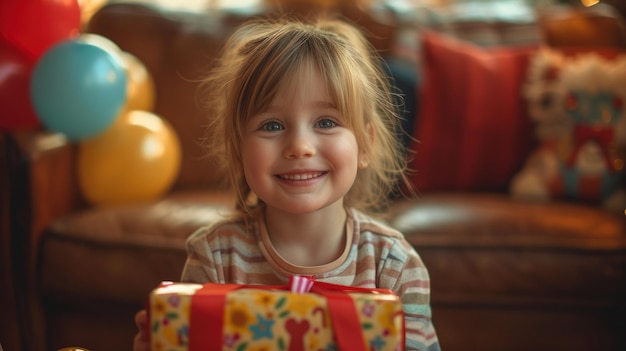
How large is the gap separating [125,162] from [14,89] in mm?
340

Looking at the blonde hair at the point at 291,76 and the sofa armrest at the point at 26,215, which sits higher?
the blonde hair at the point at 291,76

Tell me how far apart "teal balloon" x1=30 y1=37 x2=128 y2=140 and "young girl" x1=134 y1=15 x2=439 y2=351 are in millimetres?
711

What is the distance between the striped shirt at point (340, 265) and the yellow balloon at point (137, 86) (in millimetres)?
956

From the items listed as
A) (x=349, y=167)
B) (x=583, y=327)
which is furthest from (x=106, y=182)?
(x=583, y=327)

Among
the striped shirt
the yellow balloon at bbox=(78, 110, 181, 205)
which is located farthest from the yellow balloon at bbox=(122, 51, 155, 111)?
the striped shirt

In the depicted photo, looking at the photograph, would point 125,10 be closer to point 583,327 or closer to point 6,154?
point 6,154

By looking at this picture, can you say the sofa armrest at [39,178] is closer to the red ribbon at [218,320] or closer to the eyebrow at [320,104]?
the eyebrow at [320,104]

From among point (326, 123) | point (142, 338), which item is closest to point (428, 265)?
point (326, 123)

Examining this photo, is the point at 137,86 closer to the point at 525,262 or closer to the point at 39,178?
the point at 39,178

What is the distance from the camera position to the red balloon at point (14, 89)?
1.71 metres

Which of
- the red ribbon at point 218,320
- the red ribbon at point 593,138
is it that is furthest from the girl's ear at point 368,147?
the red ribbon at point 593,138

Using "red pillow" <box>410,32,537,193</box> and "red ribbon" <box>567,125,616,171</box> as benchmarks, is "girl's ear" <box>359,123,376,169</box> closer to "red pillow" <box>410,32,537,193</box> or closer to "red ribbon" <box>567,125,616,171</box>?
"red pillow" <box>410,32,537,193</box>

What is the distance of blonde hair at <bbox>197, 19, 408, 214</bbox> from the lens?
39.2 inches

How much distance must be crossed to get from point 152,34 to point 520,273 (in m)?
1.36
